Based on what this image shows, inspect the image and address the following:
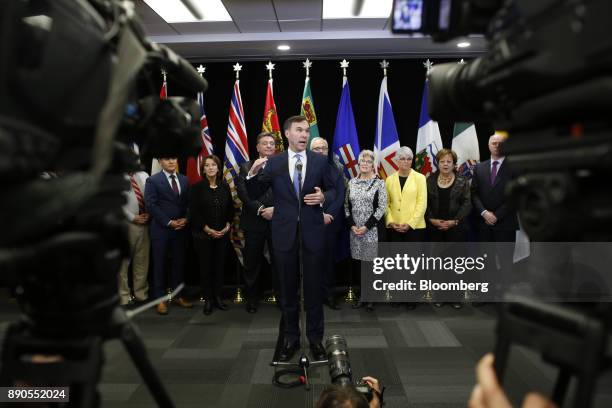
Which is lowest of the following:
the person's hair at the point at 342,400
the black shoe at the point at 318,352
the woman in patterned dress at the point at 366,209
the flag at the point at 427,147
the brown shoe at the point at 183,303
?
the brown shoe at the point at 183,303

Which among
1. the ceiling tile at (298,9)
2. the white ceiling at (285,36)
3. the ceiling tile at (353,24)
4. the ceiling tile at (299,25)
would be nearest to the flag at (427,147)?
the white ceiling at (285,36)

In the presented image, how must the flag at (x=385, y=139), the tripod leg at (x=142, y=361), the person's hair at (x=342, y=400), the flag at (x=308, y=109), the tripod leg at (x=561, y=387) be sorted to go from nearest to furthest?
the tripod leg at (x=561, y=387), the tripod leg at (x=142, y=361), the person's hair at (x=342, y=400), the flag at (x=385, y=139), the flag at (x=308, y=109)

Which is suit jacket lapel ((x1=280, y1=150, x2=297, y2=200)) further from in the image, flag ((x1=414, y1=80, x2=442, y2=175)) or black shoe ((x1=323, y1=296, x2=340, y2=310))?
flag ((x1=414, y1=80, x2=442, y2=175))

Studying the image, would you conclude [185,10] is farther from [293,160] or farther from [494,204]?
[494,204]

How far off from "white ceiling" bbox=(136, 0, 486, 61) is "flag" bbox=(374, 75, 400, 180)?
1.77 ft

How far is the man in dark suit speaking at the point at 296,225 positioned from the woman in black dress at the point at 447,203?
1630mm

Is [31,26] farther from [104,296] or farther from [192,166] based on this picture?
[192,166]

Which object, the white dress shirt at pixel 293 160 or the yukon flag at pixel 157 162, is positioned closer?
the white dress shirt at pixel 293 160

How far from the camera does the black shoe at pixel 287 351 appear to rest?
2.87 meters

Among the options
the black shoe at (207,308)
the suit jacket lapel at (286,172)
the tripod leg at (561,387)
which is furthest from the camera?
the black shoe at (207,308)

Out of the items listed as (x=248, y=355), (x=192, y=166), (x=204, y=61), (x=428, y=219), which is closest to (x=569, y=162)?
(x=248, y=355)

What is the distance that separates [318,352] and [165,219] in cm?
202

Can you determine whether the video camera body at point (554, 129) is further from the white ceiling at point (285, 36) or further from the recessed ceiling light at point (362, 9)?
the white ceiling at point (285, 36)

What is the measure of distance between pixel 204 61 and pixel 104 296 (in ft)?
17.1
